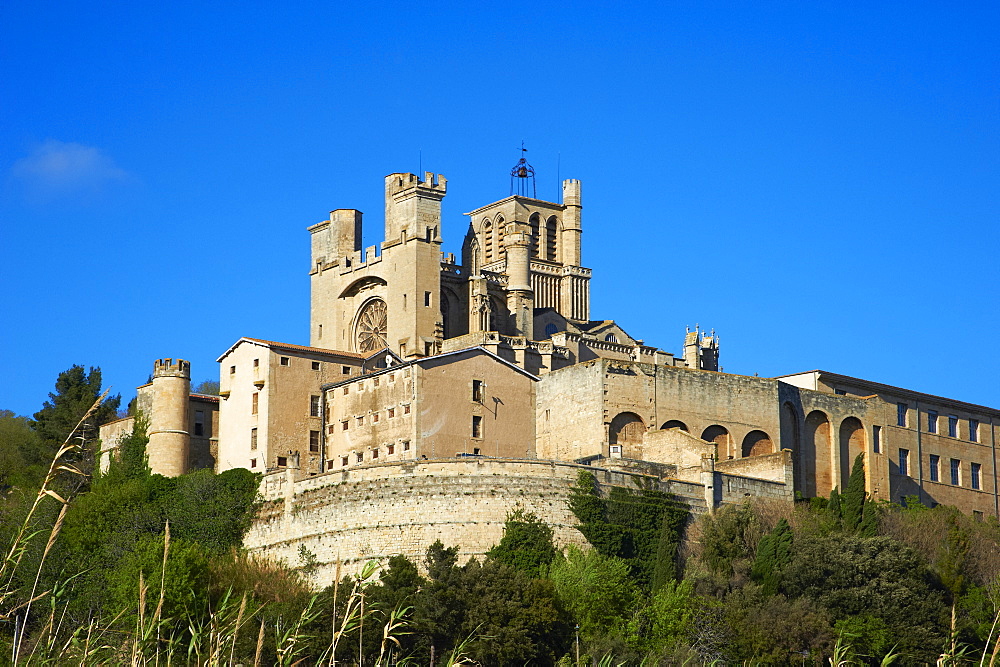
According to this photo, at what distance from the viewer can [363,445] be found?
57.8 metres

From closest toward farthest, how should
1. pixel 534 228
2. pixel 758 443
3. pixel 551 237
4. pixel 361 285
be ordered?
pixel 758 443 → pixel 361 285 → pixel 534 228 → pixel 551 237

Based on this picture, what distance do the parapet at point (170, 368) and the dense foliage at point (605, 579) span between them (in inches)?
207

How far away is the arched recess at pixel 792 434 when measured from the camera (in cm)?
5953

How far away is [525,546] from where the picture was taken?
156ft

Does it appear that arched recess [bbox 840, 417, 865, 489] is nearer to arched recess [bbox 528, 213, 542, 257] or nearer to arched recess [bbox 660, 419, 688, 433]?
arched recess [bbox 660, 419, 688, 433]

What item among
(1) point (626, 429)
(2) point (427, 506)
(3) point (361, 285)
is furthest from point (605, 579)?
(3) point (361, 285)

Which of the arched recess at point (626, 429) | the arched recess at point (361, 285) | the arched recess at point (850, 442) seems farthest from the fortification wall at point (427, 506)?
the arched recess at point (361, 285)

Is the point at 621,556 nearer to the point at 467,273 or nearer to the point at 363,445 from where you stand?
the point at 363,445

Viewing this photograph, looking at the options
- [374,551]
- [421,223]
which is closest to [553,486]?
[374,551]

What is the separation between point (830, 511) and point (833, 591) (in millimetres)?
6467

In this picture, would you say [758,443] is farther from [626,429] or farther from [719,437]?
[626,429]


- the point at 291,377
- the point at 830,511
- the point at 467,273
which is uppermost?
the point at 467,273

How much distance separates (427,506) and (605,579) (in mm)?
6503

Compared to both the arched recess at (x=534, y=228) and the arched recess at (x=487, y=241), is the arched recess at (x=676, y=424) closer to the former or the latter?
the arched recess at (x=534, y=228)
